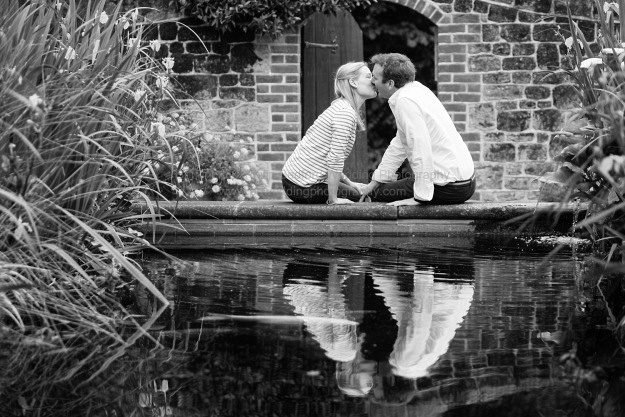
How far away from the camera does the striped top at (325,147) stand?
694cm

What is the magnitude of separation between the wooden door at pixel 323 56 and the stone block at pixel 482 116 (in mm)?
1151

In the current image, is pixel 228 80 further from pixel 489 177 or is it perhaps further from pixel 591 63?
pixel 591 63

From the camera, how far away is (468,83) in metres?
9.50

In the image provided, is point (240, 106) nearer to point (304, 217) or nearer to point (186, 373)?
point (304, 217)

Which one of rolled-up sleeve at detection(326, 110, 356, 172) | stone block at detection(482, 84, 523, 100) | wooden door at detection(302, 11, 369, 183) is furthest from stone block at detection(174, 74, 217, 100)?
rolled-up sleeve at detection(326, 110, 356, 172)

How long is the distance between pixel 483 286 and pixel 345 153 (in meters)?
2.46

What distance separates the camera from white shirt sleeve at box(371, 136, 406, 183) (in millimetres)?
7270

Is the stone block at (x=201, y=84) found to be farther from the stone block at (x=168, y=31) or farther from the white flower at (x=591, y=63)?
the white flower at (x=591, y=63)

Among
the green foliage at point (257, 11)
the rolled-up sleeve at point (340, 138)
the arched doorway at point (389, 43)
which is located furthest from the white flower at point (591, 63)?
the arched doorway at point (389, 43)

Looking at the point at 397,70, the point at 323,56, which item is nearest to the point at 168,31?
the point at 323,56

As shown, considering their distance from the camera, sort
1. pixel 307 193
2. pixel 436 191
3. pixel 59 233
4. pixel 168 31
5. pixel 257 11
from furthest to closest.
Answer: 1. pixel 168 31
2. pixel 257 11
3. pixel 307 193
4. pixel 436 191
5. pixel 59 233

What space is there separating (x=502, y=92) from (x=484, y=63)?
1.01 ft

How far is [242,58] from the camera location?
9.38m

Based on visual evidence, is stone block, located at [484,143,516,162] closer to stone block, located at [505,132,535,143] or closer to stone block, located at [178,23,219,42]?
stone block, located at [505,132,535,143]
